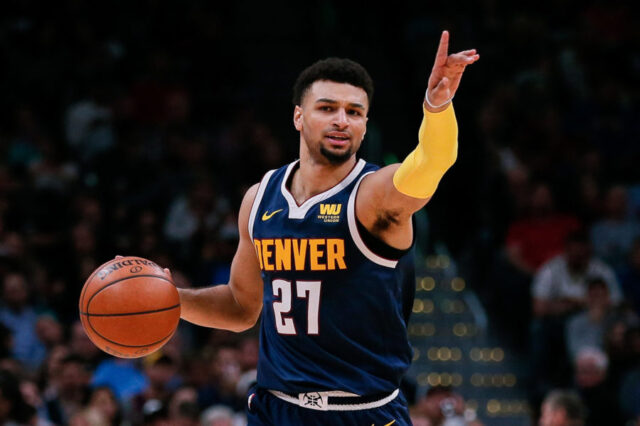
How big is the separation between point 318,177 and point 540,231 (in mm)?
6563

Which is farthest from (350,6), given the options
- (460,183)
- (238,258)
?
(238,258)

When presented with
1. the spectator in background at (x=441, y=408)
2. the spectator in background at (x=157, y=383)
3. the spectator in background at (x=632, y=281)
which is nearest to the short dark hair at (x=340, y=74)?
the spectator in background at (x=441, y=408)

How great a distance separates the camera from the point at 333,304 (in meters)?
4.70

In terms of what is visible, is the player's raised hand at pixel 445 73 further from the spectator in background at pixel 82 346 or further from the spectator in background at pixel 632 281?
the spectator in background at pixel 632 281

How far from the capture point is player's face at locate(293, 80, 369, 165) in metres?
4.81

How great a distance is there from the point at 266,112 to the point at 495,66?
2.85 m

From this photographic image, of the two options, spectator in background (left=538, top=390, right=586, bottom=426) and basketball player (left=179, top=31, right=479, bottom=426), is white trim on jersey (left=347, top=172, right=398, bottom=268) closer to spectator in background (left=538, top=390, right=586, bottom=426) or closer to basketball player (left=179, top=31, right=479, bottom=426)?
basketball player (left=179, top=31, right=479, bottom=426)

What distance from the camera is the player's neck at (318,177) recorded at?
16.1 feet

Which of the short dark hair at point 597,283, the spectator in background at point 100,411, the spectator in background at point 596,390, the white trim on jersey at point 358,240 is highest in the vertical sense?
the white trim on jersey at point 358,240

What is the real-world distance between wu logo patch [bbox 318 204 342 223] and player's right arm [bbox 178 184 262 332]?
683 mm

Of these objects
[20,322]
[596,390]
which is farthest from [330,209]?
[20,322]

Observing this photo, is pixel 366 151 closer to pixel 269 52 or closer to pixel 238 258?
pixel 269 52

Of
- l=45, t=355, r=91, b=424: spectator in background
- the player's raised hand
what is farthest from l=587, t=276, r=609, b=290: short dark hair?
the player's raised hand

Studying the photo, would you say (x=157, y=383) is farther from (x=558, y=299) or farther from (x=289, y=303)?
(x=289, y=303)
